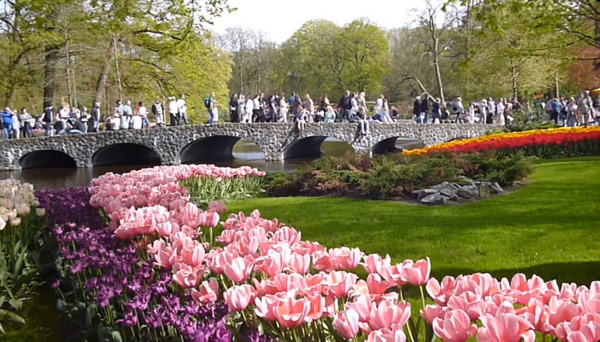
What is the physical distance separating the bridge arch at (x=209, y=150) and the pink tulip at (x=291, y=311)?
103ft

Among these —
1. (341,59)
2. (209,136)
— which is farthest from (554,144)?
(341,59)

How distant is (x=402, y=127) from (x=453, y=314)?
29.3 meters

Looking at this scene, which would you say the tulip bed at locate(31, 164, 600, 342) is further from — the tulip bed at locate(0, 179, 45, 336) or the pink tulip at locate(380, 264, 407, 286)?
the tulip bed at locate(0, 179, 45, 336)

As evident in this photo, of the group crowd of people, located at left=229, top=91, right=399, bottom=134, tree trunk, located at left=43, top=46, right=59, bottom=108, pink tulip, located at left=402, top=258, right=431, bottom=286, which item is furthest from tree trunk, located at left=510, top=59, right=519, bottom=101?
pink tulip, located at left=402, top=258, right=431, bottom=286

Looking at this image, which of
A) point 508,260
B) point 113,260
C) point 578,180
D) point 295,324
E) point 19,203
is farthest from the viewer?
point 578,180

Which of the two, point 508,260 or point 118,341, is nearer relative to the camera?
point 118,341

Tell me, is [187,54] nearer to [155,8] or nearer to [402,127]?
[155,8]

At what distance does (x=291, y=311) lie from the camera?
88.1 inches

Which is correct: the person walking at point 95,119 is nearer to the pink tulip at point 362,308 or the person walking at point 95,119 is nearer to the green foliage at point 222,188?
the green foliage at point 222,188

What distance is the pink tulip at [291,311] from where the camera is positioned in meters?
2.17

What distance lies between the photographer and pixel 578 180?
11.5 meters

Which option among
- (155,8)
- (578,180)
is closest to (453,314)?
(578,180)

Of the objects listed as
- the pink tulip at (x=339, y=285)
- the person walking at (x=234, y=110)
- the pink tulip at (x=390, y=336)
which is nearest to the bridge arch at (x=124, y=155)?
the person walking at (x=234, y=110)

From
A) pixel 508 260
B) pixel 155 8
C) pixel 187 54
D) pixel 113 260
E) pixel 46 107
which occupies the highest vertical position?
pixel 155 8
